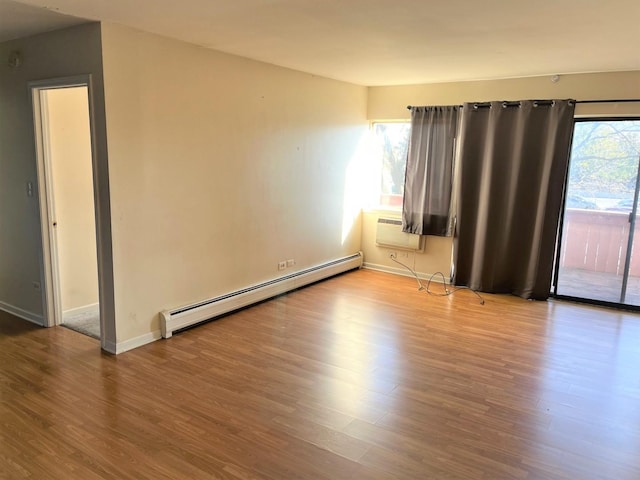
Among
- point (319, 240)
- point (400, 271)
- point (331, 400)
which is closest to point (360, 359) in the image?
point (331, 400)

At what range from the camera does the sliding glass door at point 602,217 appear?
4848 mm

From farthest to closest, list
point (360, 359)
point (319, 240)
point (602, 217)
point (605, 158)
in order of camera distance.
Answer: point (319, 240), point (602, 217), point (605, 158), point (360, 359)

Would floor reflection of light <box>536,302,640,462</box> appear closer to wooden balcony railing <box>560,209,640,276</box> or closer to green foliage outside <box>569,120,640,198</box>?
wooden balcony railing <box>560,209,640,276</box>

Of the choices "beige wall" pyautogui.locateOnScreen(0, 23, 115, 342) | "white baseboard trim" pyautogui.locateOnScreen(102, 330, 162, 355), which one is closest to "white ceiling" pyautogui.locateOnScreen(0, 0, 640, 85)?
"beige wall" pyautogui.locateOnScreen(0, 23, 115, 342)

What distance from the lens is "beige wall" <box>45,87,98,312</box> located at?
421cm

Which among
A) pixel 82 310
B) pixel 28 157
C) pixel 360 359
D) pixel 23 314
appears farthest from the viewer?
pixel 82 310

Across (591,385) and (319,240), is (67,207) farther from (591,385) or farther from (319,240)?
(591,385)

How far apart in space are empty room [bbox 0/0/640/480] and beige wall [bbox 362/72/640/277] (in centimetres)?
3

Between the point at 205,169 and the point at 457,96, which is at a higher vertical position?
the point at 457,96

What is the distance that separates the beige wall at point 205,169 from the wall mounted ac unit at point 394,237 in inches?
36.1

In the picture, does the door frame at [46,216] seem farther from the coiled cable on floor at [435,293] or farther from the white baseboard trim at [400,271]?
the white baseboard trim at [400,271]

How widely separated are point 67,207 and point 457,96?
14.5 feet

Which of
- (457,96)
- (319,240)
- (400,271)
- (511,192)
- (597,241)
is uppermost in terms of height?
(457,96)

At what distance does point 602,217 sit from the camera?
16.5ft
